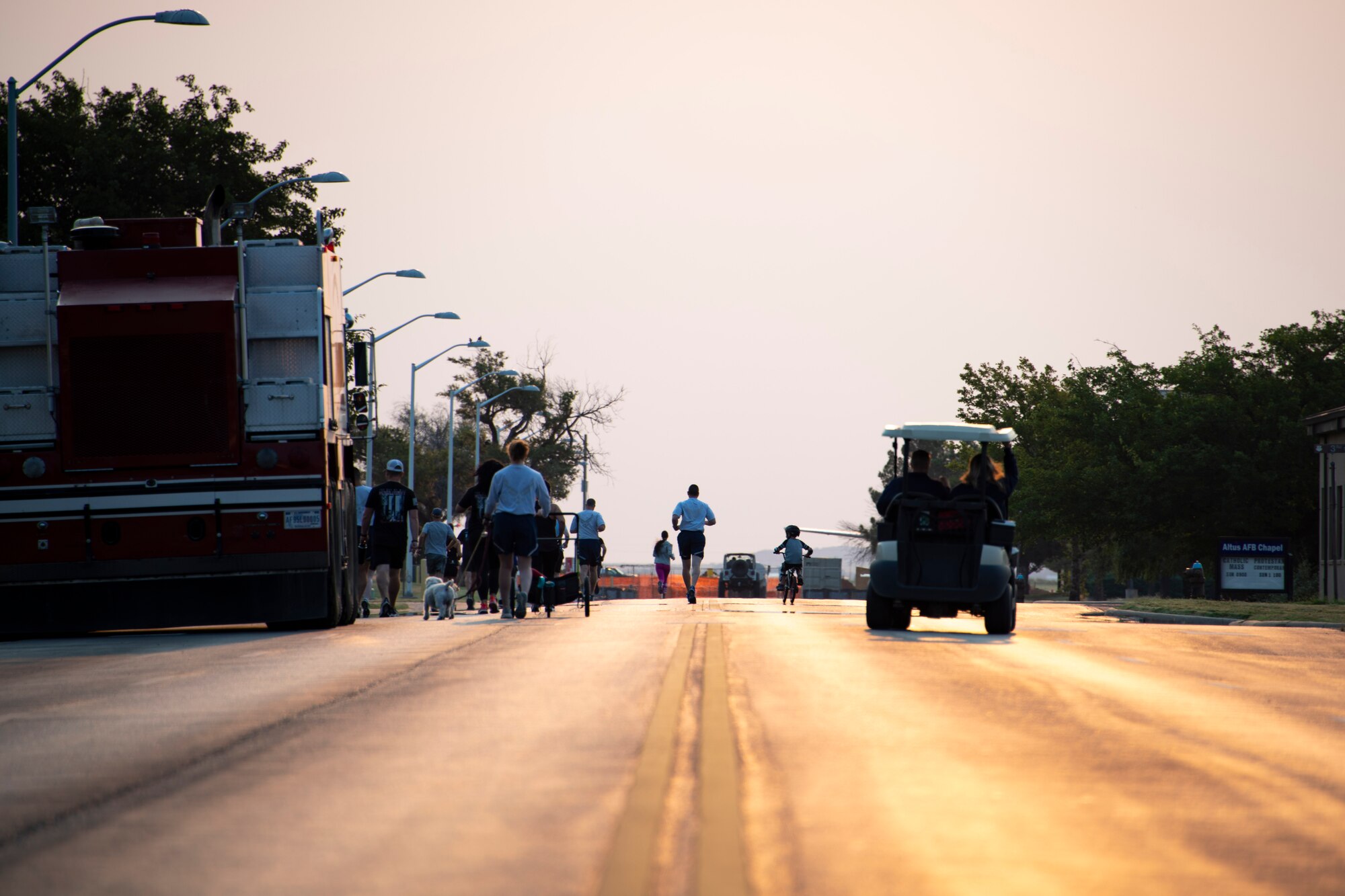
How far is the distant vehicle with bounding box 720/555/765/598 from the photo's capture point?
230ft

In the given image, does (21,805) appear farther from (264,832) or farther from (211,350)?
(211,350)

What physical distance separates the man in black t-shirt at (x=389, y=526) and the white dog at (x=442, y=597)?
134cm

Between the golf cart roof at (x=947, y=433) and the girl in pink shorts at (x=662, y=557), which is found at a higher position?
the golf cart roof at (x=947, y=433)

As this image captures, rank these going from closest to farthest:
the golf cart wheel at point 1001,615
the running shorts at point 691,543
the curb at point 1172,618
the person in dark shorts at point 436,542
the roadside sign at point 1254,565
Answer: the golf cart wheel at point 1001,615 < the curb at point 1172,618 < the person in dark shorts at point 436,542 < the running shorts at point 691,543 < the roadside sign at point 1254,565

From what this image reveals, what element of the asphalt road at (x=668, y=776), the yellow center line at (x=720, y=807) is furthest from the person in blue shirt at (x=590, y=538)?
the yellow center line at (x=720, y=807)

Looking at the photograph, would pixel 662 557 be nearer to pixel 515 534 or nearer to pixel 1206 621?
pixel 1206 621

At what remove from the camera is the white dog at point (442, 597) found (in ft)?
72.5

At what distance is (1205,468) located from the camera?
58.8 metres

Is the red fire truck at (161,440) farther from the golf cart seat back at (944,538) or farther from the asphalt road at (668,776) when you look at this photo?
the golf cart seat back at (944,538)

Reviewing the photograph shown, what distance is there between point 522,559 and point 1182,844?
15.5m

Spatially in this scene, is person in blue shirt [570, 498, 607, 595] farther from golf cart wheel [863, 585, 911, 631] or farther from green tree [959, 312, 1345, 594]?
green tree [959, 312, 1345, 594]

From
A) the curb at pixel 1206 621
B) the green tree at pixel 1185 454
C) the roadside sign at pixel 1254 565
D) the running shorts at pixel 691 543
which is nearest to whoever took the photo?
the curb at pixel 1206 621

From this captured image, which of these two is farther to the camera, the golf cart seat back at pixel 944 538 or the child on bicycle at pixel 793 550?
the child on bicycle at pixel 793 550

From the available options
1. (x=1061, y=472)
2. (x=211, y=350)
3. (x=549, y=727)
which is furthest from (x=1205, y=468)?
(x=549, y=727)
